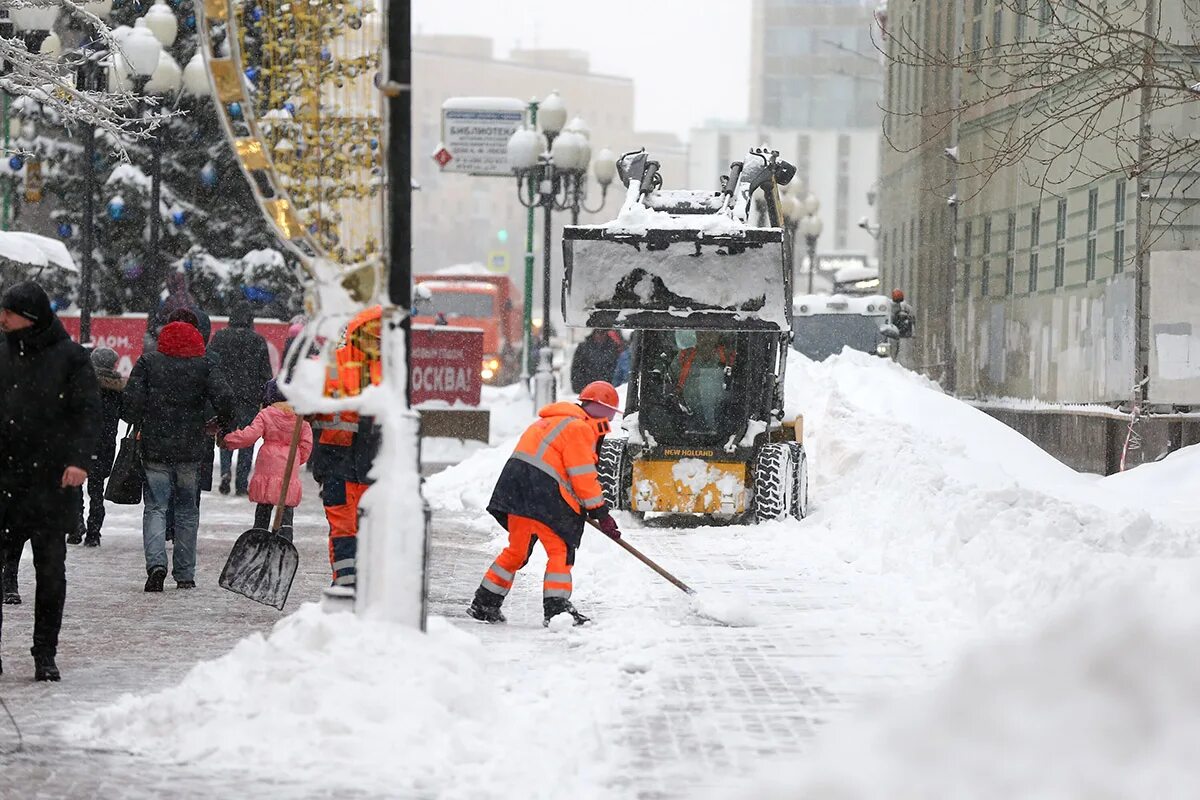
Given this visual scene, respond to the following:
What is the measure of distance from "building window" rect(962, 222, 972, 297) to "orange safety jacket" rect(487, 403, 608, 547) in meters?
22.1

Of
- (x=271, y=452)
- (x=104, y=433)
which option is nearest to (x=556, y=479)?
(x=271, y=452)

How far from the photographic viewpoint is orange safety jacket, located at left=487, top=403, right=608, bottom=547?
34.4ft

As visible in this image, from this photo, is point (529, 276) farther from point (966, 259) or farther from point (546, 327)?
point (966, 259)

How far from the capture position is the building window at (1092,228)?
23.5m

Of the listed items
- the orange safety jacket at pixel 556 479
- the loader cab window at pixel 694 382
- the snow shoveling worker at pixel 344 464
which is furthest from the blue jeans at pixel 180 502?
the loader cab window at pixel 694 382

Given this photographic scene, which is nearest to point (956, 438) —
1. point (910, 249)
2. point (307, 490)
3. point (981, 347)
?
point (307, 490)

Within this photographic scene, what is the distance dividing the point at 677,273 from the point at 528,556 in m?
6.09

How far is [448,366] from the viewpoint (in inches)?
1025

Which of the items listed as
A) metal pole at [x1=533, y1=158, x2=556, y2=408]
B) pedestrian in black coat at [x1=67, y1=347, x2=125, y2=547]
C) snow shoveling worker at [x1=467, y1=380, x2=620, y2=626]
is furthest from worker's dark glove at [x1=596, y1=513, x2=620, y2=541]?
metal pole at [x1=533, y1=158, x2=556, y2=408]

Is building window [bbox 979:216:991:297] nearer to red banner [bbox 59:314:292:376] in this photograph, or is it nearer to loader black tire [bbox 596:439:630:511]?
red banner [bbox 59:314:292:376]

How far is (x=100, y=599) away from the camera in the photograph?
11.6 metres

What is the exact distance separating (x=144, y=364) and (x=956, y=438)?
920cm

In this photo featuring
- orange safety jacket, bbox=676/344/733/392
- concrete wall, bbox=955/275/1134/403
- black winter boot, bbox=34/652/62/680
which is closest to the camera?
black winter boot, bbox=34/652/62/680

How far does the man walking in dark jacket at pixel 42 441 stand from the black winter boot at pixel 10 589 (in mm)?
2436
